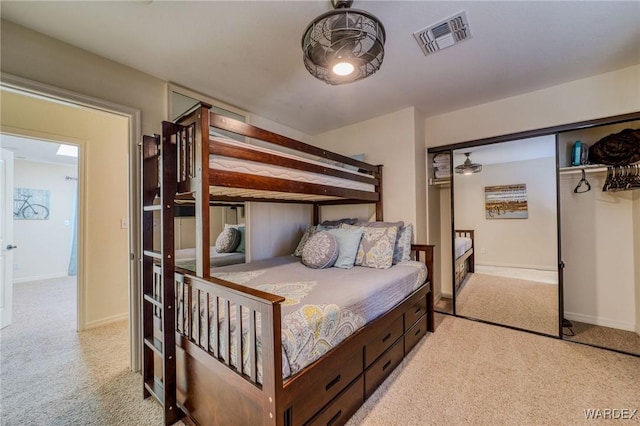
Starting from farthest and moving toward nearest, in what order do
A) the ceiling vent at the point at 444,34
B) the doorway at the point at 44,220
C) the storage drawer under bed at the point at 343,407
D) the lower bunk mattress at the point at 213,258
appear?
the doorway at the point at 44,220 < the lower bunk mattress at the point at 213,258 < the ceiling vent at the point at 444,34 < the storage drawer under bed at the point at 343,407

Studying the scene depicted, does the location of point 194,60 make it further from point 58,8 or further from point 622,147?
point 622,147

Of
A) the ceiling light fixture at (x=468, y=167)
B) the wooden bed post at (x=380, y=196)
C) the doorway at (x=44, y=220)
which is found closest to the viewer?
the ceiling light fixture at (x=468, y=167)

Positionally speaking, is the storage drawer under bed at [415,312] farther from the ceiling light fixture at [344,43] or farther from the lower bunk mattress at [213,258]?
the ceiling light fixture at [344,43]

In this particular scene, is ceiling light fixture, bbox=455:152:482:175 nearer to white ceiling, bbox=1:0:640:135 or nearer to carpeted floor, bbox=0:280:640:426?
white ceiling, bbox=1:0:640:135

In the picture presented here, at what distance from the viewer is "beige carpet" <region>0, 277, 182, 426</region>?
1.53 m

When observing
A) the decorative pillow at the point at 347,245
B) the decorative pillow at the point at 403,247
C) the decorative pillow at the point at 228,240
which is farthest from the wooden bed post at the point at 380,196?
the decorative pillow at the point at 228,240

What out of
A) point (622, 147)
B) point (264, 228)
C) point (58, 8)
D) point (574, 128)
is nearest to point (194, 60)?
point (58, 8)

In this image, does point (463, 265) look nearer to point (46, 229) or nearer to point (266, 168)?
point (266, 168)

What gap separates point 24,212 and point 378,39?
679 cm

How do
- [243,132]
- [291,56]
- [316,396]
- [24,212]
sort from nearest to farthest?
[316,396]
[243,132]
[291,56]
[24,212]

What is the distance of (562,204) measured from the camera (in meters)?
2.59

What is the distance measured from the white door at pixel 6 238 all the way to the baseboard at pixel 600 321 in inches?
234

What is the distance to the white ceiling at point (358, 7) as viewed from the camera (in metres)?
1.45

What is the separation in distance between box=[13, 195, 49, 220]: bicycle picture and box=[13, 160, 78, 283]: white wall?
0.08m
